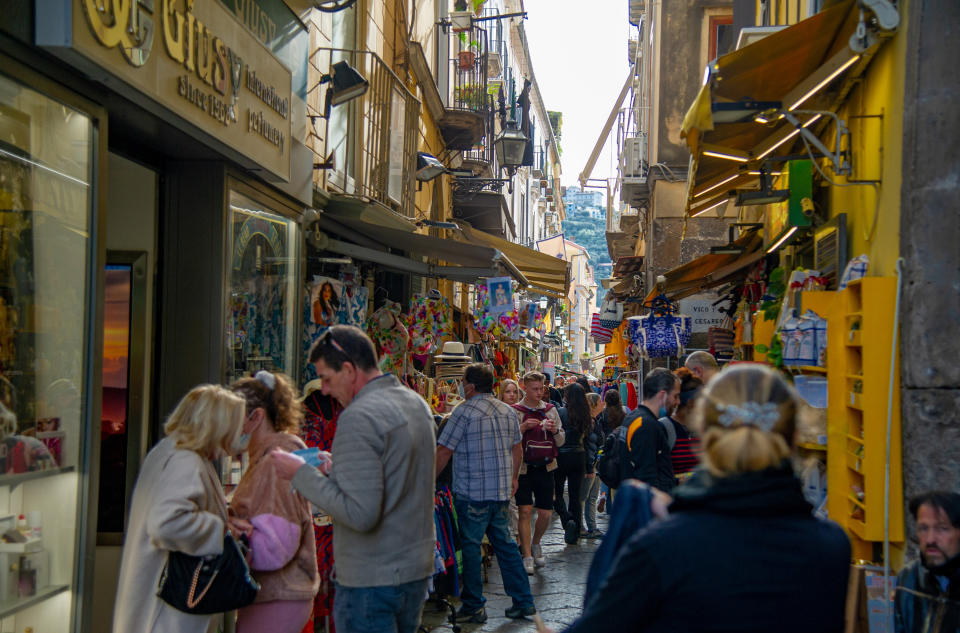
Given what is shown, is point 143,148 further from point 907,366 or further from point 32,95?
point 907,366

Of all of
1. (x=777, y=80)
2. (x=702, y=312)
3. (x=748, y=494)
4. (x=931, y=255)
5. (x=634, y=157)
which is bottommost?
(x=748, y=494)

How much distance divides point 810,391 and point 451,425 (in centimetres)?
265

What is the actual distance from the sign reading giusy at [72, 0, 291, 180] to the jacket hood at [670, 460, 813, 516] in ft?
9.56

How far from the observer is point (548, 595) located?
27.8 ft

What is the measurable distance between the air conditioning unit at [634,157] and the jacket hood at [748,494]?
18.8 meters

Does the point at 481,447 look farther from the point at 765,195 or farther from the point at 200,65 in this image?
the point at 200,65

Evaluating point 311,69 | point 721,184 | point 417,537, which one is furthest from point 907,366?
point 311,69

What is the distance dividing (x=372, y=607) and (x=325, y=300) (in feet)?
15.8

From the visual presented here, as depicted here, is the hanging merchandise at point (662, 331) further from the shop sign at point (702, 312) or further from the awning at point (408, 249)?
the awning at point (408, 249)

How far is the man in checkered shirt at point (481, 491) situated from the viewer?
24.4 ft

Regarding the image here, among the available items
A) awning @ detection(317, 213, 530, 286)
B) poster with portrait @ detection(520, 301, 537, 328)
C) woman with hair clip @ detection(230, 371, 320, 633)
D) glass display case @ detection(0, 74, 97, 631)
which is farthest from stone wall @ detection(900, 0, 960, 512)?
poster with portrait @ detection(520, 301, 537, 328)

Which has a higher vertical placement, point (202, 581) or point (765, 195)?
point (765, 195)

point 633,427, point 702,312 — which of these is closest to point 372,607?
point 633,427

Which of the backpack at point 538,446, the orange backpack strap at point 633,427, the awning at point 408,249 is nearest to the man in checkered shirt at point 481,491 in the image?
the orange backpack strap at point 633,427
